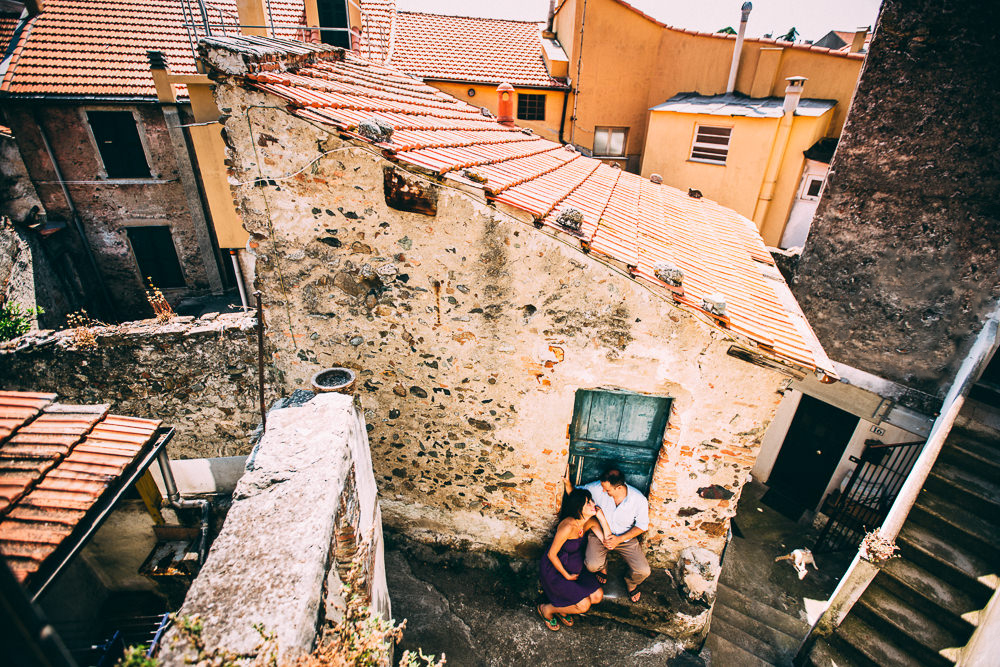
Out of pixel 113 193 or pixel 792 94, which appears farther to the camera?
pixel 792 94

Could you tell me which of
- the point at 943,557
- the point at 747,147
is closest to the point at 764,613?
the point at 943,557

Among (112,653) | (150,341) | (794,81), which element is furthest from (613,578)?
(794,81)

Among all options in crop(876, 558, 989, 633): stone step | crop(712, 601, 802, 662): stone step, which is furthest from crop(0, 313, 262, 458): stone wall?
crop(876, 558, 989, 633): stone step

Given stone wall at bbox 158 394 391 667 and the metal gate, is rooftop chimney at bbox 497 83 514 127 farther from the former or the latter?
the metal gate

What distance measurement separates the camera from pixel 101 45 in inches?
428

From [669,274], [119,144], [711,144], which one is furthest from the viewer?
A: [711,144]

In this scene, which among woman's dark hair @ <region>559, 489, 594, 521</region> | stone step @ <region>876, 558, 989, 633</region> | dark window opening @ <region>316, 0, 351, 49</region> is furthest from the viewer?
dark window opening @ <region>316, 0, 351, 49</region>

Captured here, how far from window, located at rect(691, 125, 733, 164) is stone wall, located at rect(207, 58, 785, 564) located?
38.7 ft

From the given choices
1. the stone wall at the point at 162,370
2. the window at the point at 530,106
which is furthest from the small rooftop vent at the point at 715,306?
the window at the point at 530,106

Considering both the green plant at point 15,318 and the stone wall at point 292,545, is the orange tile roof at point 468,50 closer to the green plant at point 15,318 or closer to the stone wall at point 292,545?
the green plant at point 15,318

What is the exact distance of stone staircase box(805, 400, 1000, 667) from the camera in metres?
4.75

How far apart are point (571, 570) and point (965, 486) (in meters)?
5.05

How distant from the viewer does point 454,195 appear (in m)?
3.68

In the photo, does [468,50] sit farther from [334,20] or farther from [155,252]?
[155,252]
